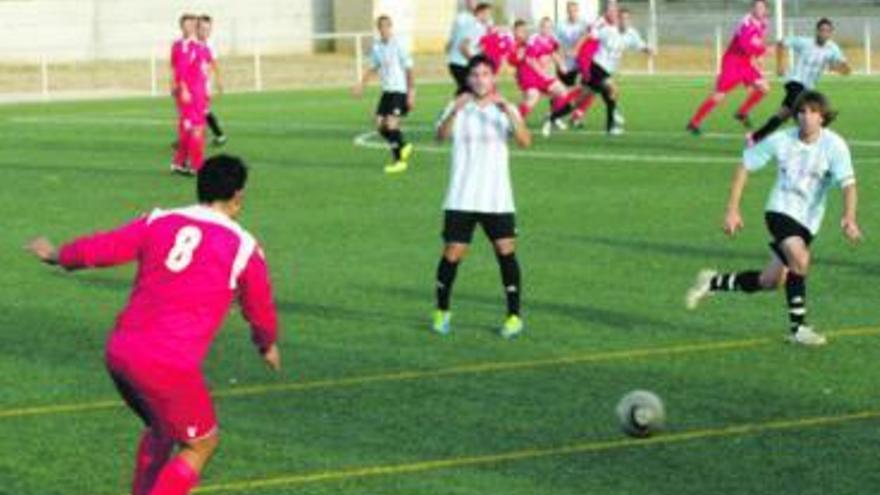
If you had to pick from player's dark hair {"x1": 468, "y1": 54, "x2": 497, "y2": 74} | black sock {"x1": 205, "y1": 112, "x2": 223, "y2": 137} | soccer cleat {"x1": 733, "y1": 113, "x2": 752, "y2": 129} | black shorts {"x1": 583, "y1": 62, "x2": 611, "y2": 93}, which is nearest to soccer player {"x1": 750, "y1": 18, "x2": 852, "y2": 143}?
soccer cleat {"x1": 733, "y1": 113, "x2": 752, "y2": 129}

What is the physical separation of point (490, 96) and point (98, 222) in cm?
984

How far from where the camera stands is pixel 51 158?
1406 inches

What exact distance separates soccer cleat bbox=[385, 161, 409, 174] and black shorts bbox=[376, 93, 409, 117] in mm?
802

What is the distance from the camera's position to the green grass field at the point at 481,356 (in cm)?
1238

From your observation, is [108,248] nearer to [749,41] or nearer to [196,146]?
[196,146]

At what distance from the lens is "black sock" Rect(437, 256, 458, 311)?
17.0m

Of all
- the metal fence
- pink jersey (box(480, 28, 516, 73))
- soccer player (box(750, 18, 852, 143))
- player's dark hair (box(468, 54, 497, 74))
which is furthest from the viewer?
the metal fence

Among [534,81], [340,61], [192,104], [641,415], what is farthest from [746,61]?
[340,61]

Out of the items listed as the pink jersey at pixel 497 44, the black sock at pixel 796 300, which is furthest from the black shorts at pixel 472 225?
the pink jersey at pixel 497 44

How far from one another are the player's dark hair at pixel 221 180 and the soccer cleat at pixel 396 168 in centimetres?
2108

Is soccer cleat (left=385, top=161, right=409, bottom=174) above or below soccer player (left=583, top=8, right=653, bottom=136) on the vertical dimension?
below

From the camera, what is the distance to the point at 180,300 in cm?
1000

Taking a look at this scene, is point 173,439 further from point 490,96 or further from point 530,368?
point 490,96

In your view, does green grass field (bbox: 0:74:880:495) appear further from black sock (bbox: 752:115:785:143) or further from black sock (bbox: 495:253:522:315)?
black sock (bbox: 752:115:785:143)
